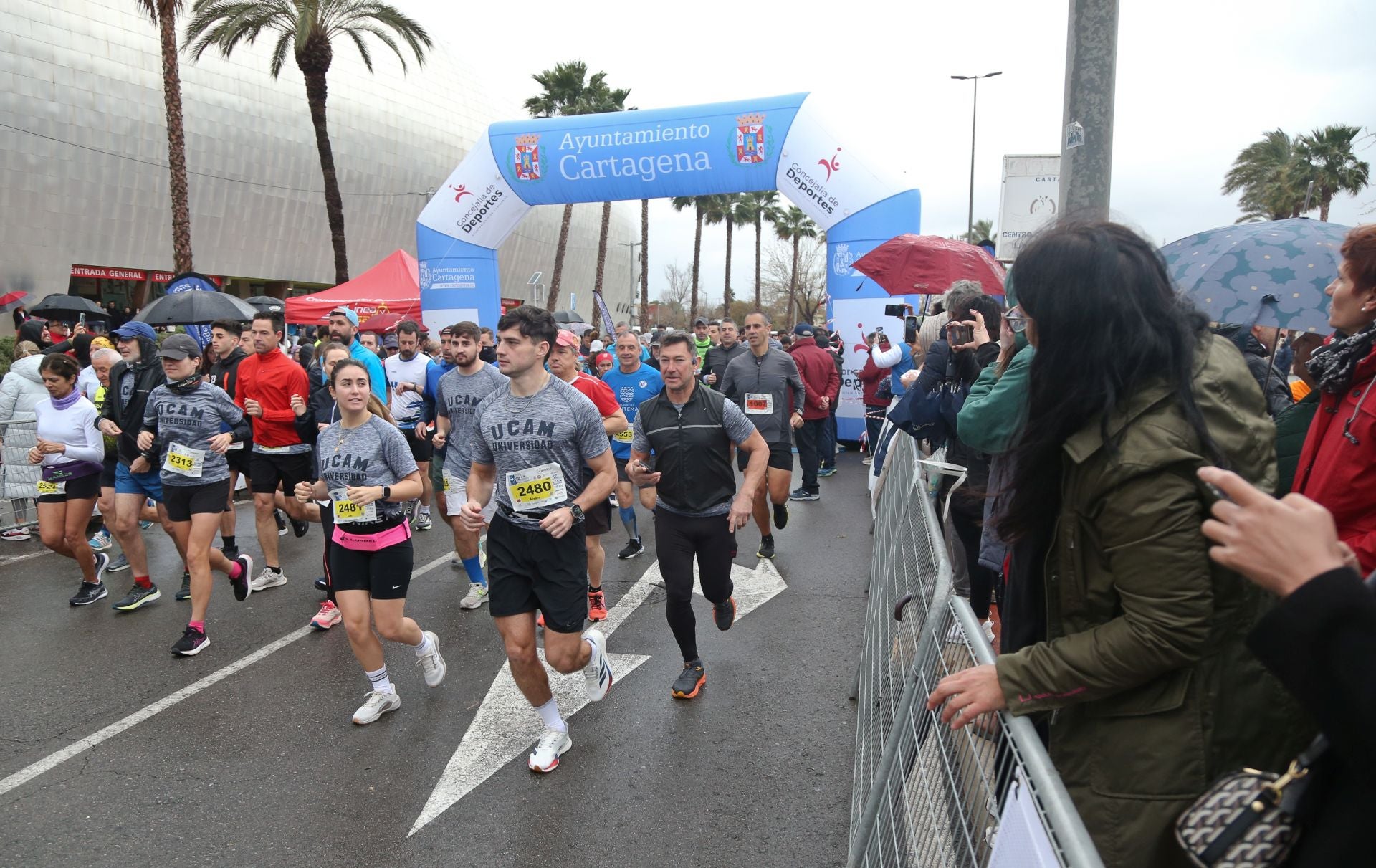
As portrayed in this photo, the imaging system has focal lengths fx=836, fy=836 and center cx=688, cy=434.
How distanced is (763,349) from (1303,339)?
4.70 metres

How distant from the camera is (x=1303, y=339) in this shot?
3.87m

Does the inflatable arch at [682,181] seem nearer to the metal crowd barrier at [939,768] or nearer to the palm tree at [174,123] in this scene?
the palm tree at [174,123]

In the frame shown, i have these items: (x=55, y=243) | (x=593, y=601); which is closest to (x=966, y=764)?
(x=593, y=601)

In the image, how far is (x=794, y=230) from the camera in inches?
2355

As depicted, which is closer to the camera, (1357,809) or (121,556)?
(1357,809)

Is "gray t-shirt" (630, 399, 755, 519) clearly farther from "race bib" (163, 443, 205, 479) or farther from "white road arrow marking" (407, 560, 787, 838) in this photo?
"race bib" (163, 443, 205, 479)

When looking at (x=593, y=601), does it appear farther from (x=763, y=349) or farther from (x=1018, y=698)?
(x=1018, y=698)

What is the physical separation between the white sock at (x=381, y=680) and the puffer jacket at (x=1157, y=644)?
3610 mm

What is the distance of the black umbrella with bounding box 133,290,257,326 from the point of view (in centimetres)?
A: 971

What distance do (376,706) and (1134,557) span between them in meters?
3.89

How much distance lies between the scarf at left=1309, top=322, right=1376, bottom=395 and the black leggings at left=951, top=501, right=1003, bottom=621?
2.23 metres

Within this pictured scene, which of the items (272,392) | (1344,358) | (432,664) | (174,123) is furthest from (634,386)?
(174,123)

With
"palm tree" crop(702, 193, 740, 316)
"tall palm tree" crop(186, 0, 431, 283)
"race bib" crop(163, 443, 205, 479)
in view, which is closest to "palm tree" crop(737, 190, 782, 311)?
"palm tree" crop(702, 193, 740, 316)

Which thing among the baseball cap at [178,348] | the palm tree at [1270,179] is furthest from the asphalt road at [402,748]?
the palm tree at [1270,179]
